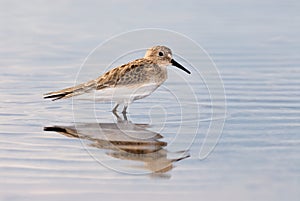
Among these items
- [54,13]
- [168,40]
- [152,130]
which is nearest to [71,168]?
[152,130]

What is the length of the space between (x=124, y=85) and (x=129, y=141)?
155 cm

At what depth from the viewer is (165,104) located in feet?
34.4

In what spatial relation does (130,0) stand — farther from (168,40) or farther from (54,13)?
(168,40)

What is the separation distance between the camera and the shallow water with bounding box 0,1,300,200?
23.5 ft

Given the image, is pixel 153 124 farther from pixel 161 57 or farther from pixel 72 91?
pixel 161 57

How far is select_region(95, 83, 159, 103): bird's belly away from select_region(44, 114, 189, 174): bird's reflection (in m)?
0.24

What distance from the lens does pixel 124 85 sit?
401 inches

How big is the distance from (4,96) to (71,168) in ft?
10.8

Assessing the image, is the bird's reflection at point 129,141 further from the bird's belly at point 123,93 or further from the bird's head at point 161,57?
the bird's head at point 161,57

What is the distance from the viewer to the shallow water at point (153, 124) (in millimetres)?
7148

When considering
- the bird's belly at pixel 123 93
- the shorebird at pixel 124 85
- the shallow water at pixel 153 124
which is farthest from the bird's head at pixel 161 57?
the bird's belly at pixel 123 93

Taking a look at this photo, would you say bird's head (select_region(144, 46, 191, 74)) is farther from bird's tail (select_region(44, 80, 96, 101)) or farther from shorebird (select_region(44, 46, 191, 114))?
bird's tail (select_region(44, 80, 96, 101))

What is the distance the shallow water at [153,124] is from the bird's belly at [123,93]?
0.66 ft

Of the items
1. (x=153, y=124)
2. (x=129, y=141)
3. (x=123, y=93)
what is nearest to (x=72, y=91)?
(x=123, y=93)
